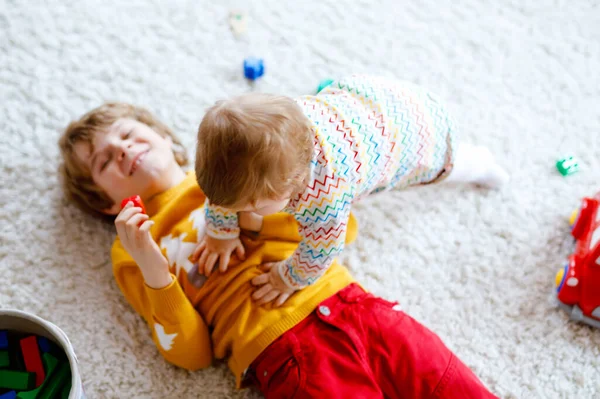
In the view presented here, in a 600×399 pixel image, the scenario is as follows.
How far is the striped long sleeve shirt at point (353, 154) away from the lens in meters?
0.88

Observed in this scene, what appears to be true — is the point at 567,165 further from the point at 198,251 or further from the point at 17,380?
the point at 17,380

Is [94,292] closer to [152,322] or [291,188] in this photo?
[152,322]

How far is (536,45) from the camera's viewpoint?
1.44m

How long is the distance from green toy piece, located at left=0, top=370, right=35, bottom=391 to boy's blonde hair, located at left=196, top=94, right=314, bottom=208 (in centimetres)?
50

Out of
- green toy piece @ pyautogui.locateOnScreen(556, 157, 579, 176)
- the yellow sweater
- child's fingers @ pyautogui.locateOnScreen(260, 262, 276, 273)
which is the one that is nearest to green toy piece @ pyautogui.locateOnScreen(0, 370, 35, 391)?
the yellow sweater

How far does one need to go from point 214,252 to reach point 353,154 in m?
0.30

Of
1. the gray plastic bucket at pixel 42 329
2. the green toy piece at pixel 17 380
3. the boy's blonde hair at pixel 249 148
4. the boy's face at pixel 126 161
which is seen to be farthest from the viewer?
the boy's face at pixel 126 161

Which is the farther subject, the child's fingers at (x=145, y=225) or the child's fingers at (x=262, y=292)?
the child's fingers at (x=262, y=292)

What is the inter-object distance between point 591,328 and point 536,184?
0.32 meters

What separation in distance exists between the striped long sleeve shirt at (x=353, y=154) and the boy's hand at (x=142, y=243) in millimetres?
112

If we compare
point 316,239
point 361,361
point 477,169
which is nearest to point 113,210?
point 316,239

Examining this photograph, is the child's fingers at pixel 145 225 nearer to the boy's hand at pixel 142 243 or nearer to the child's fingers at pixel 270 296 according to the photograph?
the boy's hand at pixel 142 243

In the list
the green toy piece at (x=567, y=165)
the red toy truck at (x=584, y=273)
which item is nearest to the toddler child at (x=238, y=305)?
the red toy truck at (x=584, y=273)

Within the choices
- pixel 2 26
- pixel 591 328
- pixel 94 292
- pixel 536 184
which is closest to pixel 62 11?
pixel 2 26
